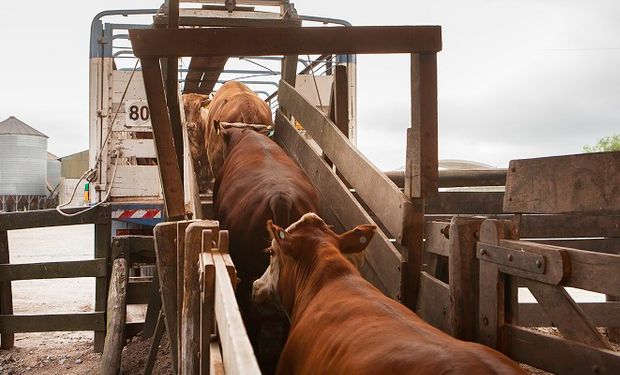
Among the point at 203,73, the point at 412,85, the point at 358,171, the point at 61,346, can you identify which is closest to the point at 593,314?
the point at 358,171

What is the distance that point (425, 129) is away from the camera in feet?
12.1

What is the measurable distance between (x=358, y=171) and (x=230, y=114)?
2.44 metres

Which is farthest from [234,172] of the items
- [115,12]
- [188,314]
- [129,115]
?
[115,12]

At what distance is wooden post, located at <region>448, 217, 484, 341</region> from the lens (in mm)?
3137

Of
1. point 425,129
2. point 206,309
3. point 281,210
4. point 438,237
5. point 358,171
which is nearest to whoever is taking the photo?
point 206,309

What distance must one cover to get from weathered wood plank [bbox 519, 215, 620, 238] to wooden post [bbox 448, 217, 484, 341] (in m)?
3.12

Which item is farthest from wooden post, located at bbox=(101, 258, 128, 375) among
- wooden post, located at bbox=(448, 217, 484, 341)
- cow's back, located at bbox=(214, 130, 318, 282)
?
wooden post, located at bbox=(448, 217, 484, 341)

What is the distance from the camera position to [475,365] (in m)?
1.88

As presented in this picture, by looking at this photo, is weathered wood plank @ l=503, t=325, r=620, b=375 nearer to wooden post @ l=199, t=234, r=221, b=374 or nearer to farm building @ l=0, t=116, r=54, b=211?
wooden post @ l=199, t=234, r=221, b=374

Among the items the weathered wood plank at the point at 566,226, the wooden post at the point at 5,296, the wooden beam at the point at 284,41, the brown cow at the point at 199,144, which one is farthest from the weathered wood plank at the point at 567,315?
the wooden post at the point at 5,296

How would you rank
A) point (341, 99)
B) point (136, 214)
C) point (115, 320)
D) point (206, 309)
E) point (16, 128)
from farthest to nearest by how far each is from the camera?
point (16, 128), point (136, 214), point (115, 320), point (341, 99), point (206, 309)

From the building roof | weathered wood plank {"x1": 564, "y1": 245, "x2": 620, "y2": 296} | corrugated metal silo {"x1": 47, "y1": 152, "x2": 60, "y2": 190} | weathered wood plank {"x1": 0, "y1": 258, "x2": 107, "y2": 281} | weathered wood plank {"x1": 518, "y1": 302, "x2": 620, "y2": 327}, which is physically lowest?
weathered wood plank {"x1": 518, "y1": 302, "x2": 620, "y2": 327}

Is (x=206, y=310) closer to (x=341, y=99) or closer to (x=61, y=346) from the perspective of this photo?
(x=341, y=99)

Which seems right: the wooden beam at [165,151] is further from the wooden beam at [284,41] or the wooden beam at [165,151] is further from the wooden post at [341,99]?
the wooden post at [341,99]
